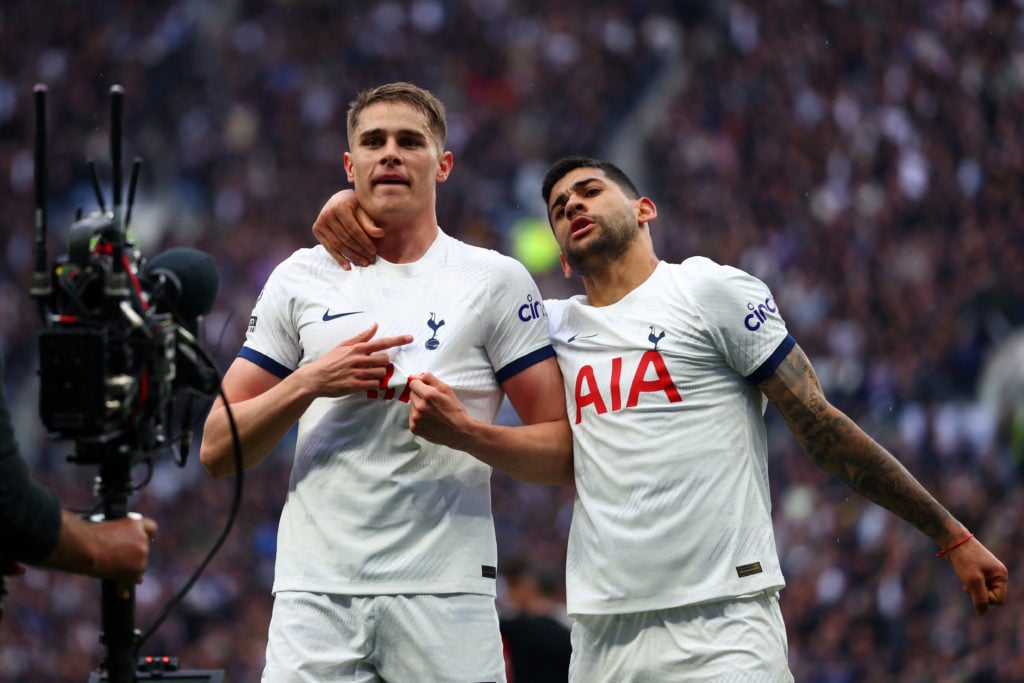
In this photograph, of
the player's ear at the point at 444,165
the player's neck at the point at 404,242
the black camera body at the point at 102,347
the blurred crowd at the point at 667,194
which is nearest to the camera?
the black camera body at the point at 102,347

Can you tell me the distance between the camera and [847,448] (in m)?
3.75

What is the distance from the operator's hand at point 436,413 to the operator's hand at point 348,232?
21.8 inches

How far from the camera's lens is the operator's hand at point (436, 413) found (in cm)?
341

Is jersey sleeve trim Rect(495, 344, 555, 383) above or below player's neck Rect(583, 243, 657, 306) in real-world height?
below

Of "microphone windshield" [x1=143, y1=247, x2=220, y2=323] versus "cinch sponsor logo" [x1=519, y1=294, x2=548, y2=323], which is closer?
"microphone windshield" [x1=143, y1=247, x2=220, y2=323]

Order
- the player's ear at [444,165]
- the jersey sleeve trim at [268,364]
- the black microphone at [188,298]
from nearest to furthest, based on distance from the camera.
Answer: the black microphone at [188,298]
the jersey sleeve trim at [268,364]
the player's ear at [444,165]

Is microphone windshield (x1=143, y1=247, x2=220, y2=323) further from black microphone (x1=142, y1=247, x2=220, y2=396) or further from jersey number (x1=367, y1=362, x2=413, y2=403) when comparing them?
jersey number (x1=367, y1=362, x2=413, y2=403)

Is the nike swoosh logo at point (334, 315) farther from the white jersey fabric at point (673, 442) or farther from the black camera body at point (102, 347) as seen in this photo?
the black camera body at point (102, 347)

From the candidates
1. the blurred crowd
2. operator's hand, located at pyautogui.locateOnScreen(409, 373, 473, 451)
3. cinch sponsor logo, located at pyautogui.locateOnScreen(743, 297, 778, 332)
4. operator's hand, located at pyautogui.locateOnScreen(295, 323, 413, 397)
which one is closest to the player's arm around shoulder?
operator's hand, located at pyautogui.locateOnScreen(409, 373, 473, 451)

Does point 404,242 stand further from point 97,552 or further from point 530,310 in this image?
point 97,552

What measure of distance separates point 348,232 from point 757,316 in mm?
1216

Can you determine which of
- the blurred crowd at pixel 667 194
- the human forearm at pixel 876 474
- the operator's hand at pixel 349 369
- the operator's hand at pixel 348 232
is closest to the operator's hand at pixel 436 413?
the operator's hand at pixel 349 369

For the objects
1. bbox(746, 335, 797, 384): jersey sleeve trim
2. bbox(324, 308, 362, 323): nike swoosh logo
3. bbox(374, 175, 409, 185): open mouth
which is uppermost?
bbox(374, 175, 409, 185): open mouth

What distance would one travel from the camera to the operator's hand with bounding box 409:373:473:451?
134 inches
